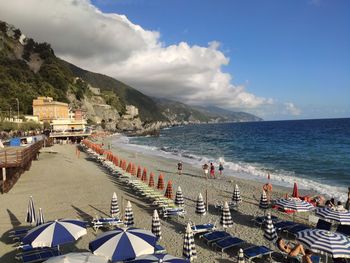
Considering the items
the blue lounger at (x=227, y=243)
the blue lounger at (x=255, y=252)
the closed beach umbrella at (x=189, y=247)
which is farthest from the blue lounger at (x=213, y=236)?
the closed beach umbrella at (x=189, y=247)

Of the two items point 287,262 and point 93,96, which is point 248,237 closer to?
point 287,262

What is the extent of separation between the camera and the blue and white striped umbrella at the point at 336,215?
1190 centimetres

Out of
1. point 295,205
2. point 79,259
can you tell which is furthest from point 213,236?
point 79,259

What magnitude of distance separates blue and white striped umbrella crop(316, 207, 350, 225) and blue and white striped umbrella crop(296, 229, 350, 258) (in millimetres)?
2709

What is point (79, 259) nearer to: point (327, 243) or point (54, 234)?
point (54, 234)

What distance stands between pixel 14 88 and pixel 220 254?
88.7m

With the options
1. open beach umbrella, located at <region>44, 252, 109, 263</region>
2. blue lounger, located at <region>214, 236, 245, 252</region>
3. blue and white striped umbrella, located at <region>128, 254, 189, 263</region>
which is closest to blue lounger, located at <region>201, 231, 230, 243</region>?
blue lounger, located at <region>214, 236, 245, 252</region>

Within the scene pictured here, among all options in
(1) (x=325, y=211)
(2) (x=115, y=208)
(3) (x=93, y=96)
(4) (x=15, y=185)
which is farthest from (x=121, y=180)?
(3) (x=93, y=96)

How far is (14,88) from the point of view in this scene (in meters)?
85.6

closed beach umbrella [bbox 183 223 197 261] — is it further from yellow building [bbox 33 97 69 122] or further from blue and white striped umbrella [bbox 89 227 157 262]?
yellow building [bbox 33 97 69 122]

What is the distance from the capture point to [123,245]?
28.2 ft

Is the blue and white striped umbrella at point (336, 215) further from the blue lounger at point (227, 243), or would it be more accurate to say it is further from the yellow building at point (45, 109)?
the yellow building at point (45, 109)

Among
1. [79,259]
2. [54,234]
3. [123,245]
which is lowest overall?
[54,234]

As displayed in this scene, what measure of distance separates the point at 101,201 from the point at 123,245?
11036 millimetres
